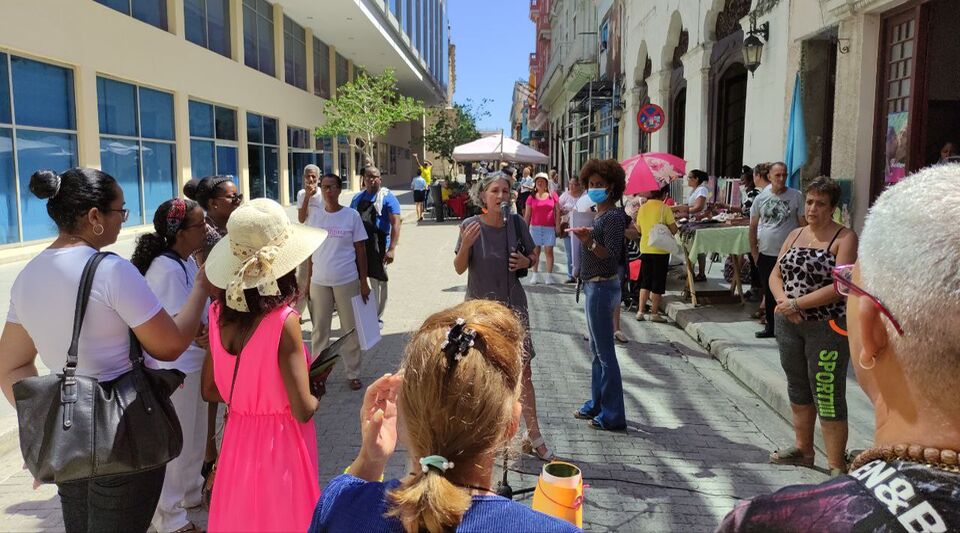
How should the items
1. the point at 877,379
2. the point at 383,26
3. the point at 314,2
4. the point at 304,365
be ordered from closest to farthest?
1. the point at 877,379
2. the point at 304,365
3. the point at 314,2
4. the point at 383,26

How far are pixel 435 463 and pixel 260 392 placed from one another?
1439mm

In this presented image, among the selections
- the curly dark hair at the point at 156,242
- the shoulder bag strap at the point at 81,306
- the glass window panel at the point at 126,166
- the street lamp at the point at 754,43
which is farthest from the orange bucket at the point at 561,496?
the glass window panel at the point at 126,166

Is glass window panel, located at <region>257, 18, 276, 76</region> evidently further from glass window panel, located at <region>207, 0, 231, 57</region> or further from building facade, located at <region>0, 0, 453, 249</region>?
glass window panel, located at <region>207, 0, 231, 57</region>

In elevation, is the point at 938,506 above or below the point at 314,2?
below

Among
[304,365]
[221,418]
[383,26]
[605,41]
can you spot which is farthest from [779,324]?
[383,26]

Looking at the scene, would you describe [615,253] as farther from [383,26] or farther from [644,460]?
[383,26]

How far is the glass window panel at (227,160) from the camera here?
20.0m

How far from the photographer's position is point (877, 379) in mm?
1260

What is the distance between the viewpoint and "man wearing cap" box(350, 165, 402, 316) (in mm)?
7211

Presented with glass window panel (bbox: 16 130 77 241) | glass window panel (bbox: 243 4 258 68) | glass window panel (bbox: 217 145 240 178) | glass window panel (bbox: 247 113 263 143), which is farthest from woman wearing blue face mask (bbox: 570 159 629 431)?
glass window panel (bbox: 243 4 258 68)

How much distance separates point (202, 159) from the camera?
18.8 meters

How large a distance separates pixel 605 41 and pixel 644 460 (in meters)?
23.5

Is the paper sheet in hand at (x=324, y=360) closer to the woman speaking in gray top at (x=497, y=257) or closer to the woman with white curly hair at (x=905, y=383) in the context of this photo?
the woman speaking in gray top at (x=497, y=257)

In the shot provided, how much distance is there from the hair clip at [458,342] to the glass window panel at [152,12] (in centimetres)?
1685
